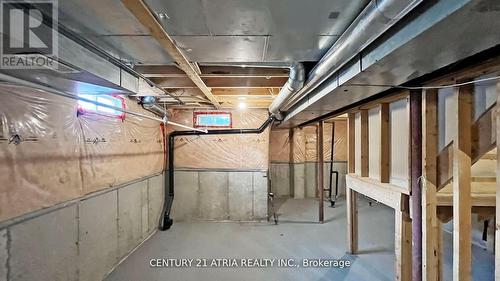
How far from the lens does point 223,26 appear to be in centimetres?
141

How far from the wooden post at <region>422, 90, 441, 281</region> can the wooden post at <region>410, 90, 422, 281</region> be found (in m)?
0.05

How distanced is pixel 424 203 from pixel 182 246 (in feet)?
10.1

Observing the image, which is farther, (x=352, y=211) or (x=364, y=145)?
(x=352, y=211)

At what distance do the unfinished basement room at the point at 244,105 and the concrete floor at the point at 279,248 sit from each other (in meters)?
0.03

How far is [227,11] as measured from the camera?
4.10 feet

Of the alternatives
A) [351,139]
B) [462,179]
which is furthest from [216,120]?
[462,179]

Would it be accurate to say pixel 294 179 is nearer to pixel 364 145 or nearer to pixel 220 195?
pixel 220 195

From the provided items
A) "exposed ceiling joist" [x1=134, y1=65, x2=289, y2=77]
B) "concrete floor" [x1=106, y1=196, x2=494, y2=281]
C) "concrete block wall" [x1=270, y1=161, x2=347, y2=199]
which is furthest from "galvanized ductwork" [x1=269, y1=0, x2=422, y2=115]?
"concrete block wall" [x1=270, y1=161, x2=347, y2=199]

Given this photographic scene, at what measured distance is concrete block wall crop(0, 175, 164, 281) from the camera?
1.84 metres

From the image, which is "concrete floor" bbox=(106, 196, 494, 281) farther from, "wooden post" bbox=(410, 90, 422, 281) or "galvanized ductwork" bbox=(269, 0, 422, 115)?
"galvanized ductwork" bbox=(269, 0, 422, 115)

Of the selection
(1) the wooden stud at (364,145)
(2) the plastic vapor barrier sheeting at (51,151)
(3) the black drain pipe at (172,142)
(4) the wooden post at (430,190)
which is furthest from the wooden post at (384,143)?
(2) the plastic vapor barrier sheeting at (51,151)

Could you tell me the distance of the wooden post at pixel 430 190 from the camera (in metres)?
1.91

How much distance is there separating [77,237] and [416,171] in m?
2.90

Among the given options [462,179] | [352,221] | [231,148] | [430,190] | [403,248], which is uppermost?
[231,148]
